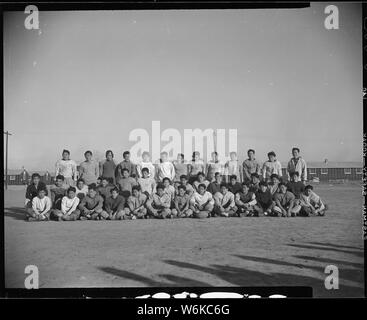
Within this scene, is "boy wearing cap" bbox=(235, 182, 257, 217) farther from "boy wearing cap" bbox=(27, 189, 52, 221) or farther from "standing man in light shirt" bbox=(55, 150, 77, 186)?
"boy wearing cap" bbox=(27, 189, 52, 221)

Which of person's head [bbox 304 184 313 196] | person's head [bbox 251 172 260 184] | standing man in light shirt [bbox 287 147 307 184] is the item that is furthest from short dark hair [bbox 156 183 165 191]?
person's head [bbox 304 184 313 196]

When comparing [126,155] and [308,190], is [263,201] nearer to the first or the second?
[308,190]

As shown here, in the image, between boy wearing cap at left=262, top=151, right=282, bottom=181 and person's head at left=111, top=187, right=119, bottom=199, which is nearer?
boy wearing cap at left=262, top=151, right=282, bottom=181

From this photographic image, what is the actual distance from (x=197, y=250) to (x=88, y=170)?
100 centimetres

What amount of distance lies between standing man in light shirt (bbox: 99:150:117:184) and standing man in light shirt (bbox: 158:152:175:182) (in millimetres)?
342

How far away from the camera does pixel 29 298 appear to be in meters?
2.83

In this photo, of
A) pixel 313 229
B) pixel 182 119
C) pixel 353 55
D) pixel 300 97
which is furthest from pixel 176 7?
pixel 313 229

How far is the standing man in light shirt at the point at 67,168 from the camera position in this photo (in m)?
2.88

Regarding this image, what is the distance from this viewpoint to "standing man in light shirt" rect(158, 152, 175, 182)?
2.87m

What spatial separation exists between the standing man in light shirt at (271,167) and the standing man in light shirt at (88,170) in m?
1.25

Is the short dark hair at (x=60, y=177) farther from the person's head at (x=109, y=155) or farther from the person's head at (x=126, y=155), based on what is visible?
the person's head at (x=126, y=155)

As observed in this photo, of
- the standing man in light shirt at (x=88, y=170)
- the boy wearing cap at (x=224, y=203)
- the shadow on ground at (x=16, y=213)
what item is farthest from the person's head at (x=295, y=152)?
the shadow on ground at (x=16, y=213)

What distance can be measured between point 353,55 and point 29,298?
9.58 ft

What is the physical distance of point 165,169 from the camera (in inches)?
114
